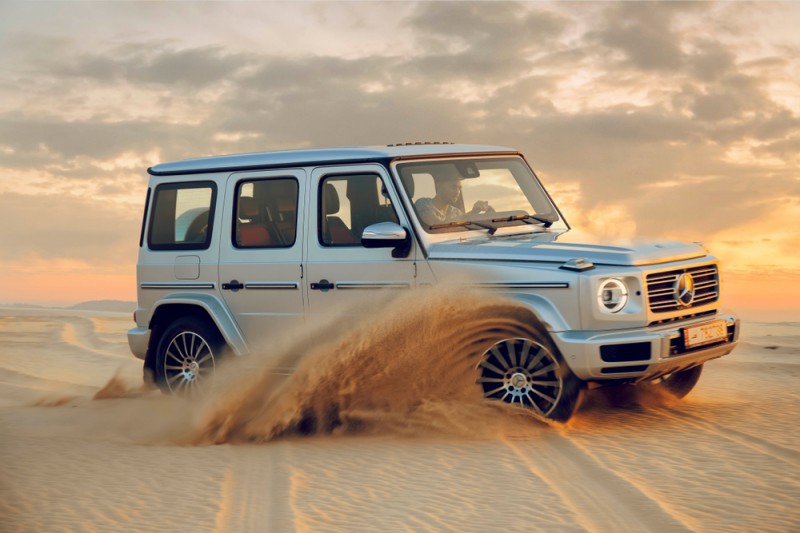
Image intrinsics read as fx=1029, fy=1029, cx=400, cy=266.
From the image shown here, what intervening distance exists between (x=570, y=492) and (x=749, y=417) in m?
3.02

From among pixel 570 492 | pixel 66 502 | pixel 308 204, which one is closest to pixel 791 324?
pixel 308 204

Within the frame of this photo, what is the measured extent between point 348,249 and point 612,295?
2231 mm

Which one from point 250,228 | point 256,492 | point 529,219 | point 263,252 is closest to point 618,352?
point 529,219

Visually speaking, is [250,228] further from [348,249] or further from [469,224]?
[469,224]

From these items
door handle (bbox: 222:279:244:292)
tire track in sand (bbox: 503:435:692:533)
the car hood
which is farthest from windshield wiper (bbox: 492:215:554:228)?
door handle (bbox: 222:279:244:292)

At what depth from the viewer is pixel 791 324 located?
17938mm

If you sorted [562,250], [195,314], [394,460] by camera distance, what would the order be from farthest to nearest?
[195,314]
[562,250]
[394,460]

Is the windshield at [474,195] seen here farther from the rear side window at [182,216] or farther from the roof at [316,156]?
the rear side window at [182,216]

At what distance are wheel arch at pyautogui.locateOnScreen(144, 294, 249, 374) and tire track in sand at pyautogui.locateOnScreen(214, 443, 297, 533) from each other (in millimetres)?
1504

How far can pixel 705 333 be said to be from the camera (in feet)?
25.8

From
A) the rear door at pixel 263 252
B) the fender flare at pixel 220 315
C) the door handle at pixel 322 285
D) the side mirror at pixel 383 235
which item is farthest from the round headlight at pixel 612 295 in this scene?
the fender flare at pixel 220 315

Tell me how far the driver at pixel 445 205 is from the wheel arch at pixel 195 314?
2.10m

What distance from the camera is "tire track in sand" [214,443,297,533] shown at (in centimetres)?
561

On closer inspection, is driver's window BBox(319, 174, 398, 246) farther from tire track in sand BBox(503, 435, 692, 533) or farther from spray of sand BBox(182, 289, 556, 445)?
tire track in sand BBox(503, 435, 692, 533)
